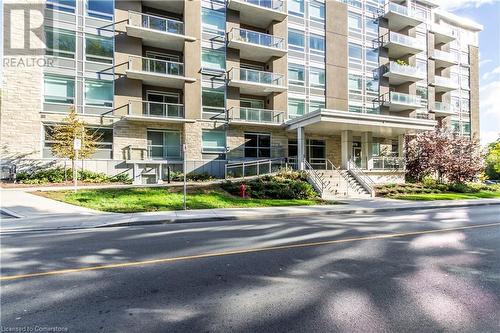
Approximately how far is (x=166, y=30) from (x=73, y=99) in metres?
8.80

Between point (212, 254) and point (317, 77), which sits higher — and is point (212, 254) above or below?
below

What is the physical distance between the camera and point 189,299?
3.83 metres

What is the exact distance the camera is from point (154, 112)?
2233cm

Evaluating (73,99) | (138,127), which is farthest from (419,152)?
(73,99)

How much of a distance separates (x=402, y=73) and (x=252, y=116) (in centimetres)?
1828

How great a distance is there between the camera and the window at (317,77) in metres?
27.9

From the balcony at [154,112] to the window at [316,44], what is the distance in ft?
48.7

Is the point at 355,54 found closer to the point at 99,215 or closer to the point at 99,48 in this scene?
the point at 99,48

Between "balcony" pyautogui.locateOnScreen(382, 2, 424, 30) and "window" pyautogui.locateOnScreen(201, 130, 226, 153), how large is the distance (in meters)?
23.7

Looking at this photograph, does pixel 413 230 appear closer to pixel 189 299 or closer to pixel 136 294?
pixel 189 299

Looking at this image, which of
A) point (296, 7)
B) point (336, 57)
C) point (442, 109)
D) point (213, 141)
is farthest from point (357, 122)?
point (442, 109)

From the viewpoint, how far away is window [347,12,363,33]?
29.9 m

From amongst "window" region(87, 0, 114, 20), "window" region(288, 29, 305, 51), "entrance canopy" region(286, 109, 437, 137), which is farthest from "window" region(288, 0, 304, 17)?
"window" region(87, 0, 114, 20)

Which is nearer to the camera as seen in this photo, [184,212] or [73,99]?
[184,212]
